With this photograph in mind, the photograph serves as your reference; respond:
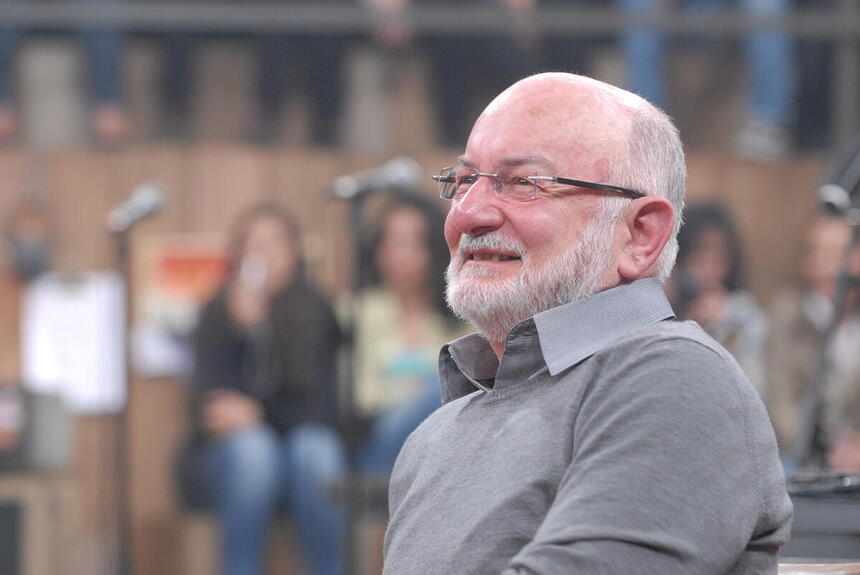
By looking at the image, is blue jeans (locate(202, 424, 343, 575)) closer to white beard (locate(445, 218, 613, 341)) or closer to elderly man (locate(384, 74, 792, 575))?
elderly man (locate(384, 74, 792, 575))

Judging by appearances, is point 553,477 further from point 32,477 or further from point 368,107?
point 368,107

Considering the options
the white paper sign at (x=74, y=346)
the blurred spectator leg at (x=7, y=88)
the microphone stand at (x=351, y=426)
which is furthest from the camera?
the blurred spectator leg at (x=7, y=88)

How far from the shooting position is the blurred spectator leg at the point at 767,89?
5832 mm

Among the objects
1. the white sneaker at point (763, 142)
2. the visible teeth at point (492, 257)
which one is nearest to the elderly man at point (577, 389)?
the visible teeth at point (492, 257)

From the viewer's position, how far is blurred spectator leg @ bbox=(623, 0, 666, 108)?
19.0 ft

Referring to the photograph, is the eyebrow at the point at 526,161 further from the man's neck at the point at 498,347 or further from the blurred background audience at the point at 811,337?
the blurred background audience at the point at 811,337

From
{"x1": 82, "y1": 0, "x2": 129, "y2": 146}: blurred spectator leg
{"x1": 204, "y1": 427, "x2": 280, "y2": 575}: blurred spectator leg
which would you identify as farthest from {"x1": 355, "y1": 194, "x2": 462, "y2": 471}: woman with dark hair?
{"x1": 82, "y1": 0, "x2": 129, "y2": 146}: blurred spectator leg

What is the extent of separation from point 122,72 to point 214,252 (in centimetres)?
92

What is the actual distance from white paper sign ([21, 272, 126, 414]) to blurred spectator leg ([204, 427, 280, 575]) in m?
0.56

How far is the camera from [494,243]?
5.92ft

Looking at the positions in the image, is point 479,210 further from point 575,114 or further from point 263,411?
point 263,411

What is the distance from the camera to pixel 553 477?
5.18ft

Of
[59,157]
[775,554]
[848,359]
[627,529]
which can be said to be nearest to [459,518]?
[627,529]

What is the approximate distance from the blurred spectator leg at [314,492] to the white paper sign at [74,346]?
763mm
